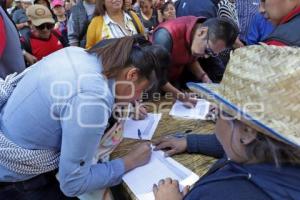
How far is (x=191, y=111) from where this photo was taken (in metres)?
1.63

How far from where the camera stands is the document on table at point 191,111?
1567 mm

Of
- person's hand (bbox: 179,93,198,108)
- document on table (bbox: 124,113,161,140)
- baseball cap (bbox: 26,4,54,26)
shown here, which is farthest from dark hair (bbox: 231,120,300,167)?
baseball cap (bbox: 26,4,54,26)

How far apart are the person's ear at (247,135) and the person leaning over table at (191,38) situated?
3.27ft

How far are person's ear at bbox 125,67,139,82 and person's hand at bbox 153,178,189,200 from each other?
0.35m

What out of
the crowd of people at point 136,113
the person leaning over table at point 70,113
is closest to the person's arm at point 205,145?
the crowd of people at point 136,113

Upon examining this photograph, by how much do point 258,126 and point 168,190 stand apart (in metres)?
0.46

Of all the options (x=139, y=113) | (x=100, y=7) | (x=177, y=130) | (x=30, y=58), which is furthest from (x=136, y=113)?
(x=30, y=58)

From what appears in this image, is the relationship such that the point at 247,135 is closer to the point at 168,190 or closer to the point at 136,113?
the point at 168,190

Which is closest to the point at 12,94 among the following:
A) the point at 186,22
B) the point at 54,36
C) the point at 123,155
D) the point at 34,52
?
the point at 123,155

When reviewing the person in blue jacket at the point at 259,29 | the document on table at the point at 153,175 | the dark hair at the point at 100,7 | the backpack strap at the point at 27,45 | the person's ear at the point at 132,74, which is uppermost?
the dark hair at the point at 100,7

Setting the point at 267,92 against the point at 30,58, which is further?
the point at 30,58

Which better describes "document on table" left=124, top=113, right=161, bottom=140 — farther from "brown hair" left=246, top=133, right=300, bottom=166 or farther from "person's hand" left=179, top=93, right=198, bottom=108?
"brown hair" left=246, top=133, right=300, bottom=166

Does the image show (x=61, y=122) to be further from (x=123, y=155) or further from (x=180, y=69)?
(x=180, y=69)

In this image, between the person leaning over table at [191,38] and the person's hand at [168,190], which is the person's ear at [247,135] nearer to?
the person's hand at [168,190]
